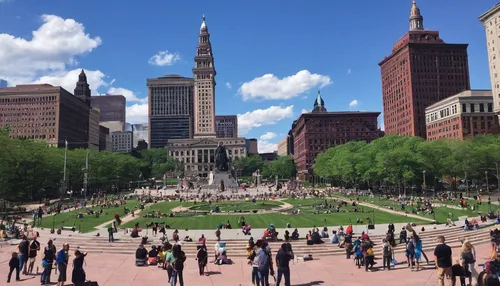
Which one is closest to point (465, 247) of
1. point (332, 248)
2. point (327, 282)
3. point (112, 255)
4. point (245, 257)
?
point (327, 282)

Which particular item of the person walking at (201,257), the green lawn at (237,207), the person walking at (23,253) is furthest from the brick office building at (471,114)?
the person walking at (23,253)

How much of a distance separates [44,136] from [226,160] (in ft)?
371

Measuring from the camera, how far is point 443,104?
130750mm

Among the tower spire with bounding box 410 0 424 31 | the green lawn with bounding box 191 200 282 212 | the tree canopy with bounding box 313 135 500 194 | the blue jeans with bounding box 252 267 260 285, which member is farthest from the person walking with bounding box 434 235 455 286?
the tower spire with bounding box 410 0 424 31

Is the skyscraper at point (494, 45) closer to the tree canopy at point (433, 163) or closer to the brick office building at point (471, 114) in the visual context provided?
the brick office building at point (471, 114)

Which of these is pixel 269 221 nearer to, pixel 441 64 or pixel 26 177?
pixel 26 177

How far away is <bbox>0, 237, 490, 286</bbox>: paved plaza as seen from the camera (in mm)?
17906

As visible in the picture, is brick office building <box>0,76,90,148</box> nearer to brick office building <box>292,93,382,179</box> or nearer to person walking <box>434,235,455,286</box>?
brick office building <box>292,93,382,179</box>

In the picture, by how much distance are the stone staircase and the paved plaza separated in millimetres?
1630

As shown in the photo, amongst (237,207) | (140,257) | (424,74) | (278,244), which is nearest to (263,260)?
(140,257)

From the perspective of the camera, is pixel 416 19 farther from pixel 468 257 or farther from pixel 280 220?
pixel 468 257

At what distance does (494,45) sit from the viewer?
115 metres

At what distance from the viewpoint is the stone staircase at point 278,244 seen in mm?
25906

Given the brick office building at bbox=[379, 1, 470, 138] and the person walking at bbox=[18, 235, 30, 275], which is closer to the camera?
the person walking at bbox=[18, 235, 30, 275]
